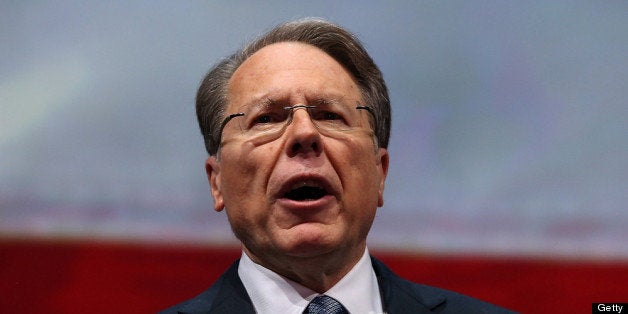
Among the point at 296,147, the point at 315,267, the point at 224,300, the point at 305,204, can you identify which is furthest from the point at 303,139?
the point at 224,300

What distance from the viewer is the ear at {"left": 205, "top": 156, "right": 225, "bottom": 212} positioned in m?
1.83

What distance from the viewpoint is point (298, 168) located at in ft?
5.24

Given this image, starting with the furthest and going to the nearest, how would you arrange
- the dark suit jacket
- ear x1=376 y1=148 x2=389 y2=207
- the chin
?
1. ear x1=376 y1=148 x2=389 y2=207
2. the dark suit jacket
3. the chin

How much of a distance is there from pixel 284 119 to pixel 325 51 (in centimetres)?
24

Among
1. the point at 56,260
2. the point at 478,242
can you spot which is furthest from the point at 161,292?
the point at 478,242

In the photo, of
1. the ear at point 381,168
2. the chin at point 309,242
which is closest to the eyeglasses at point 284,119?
the ear at point 381,168

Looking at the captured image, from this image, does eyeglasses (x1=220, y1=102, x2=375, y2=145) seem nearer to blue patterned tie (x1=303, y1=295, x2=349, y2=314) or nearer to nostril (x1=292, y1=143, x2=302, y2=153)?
nostril (x1=292, y1=143, x2=302, y2=153)

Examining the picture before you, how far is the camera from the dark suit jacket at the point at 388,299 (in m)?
1.69

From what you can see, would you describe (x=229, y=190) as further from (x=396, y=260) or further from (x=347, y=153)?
(x=396, y=260)

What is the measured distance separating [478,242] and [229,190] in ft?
3.07

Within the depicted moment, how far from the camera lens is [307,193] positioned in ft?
5.44

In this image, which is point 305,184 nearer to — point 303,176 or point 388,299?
point 303,176

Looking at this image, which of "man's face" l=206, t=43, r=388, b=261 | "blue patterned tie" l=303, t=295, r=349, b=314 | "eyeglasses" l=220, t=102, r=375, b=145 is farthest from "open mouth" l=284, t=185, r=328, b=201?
"blue patterned tie" l=303, t=295, r=349, b=314

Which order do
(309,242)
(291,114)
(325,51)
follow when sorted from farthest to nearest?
1. (325,51)
2. (291,114)
3. (309,242)
